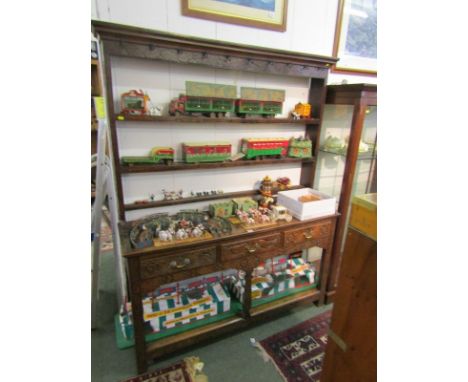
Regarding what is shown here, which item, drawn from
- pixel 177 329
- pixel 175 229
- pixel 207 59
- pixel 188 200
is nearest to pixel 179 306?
pixel 177 329

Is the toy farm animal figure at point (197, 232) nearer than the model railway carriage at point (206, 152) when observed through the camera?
Yes

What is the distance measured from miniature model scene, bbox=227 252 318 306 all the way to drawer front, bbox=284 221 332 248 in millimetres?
403

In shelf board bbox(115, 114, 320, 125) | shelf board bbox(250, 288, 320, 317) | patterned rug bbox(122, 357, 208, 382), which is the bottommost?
patterned rug bbox(122, 357, 208, 382)

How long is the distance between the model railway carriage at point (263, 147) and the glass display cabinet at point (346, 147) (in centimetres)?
41

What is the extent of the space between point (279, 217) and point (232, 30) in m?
1.21

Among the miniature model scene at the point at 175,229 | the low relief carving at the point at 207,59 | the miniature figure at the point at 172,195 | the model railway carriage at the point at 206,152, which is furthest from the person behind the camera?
A: the miniature figure at the point at 172,195

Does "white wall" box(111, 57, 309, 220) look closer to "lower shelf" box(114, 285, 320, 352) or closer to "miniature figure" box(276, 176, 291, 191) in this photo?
"miniature figure" box(276, 176, 291, 191)

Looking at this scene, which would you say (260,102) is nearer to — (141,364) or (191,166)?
(191,166)

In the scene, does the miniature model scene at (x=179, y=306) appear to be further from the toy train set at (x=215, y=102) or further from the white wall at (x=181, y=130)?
the toy train set at (x=215, y=102)

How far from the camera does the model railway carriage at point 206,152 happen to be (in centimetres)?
163

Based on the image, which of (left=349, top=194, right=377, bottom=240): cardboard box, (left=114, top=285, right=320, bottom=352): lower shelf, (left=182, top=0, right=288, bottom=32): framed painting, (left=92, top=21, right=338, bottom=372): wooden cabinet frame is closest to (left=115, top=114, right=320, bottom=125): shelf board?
(left=92, top=21, right=338, bottom=372): wooden cabinet frame

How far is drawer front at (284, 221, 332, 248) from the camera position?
1.75m

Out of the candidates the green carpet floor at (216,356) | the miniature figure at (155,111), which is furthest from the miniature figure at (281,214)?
the miniature figure at (155,111)

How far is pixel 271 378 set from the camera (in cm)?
154
